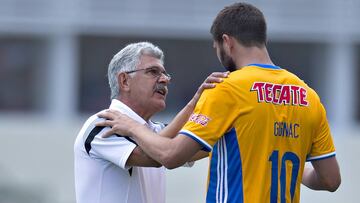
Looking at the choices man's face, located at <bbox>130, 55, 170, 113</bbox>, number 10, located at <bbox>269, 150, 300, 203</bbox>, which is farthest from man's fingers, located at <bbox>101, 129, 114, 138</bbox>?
number 10, located at <bbox>269, 150, 300, 203</bbox>

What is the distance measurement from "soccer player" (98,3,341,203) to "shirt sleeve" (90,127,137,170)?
0.23 m

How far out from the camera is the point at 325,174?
18.3 ft

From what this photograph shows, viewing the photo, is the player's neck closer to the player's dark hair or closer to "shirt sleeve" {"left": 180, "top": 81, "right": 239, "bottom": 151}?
the player's dark hair

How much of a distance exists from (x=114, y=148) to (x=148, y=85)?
0.48 metres

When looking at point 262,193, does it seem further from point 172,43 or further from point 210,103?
point 172,43

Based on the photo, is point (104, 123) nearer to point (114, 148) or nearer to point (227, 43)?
point (114, 148)

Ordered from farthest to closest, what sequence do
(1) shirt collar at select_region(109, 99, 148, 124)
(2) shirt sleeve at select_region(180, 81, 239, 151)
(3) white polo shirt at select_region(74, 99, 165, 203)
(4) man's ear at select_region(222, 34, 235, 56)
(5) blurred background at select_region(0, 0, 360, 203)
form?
(5) blurred background at select_region(0, 0, 360, 203), (1) shirt collar at select_region(109, 99, 148, 124), (3) white polo shirt at select_region(74, 99, 165, 203), (4) man's ear at select_region(222, 34, 235, 56), (2) shirt sleeve at select_region(180, 81, 239, 151)

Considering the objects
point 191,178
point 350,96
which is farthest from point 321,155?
point 350,96

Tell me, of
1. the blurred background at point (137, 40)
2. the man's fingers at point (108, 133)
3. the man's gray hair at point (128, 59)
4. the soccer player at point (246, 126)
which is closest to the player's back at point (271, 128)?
the soccer player at point (246, 126)

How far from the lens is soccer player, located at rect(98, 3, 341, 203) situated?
5.17 m

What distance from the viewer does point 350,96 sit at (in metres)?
18.2

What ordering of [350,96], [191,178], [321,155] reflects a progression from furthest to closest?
[350,96], [191,178], [321,155]

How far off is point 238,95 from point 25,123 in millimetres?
9275

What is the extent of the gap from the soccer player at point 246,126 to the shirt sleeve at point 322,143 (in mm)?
88
